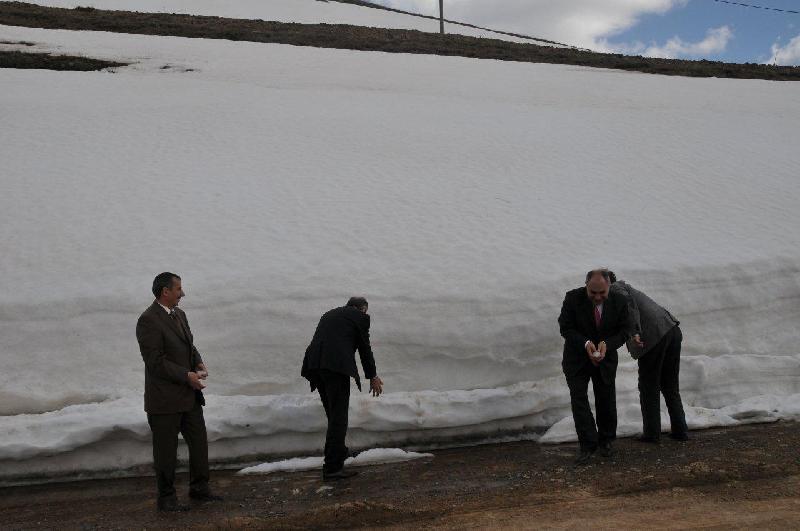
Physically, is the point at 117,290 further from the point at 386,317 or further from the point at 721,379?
the point at 721,379

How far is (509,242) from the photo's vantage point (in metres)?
7.44

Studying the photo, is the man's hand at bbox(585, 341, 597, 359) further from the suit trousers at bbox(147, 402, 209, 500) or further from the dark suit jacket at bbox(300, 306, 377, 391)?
A: the suit trousers at bbox(147, 402, 209, 500)

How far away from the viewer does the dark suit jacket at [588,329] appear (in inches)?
207

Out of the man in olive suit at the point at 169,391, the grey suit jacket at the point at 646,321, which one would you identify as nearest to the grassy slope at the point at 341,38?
the grey suit jacket at the point at 646,321

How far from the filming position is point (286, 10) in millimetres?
29656

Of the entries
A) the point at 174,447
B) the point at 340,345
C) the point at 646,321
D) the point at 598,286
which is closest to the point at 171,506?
the point at 174,447

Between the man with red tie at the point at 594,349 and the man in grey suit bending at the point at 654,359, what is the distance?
215mm

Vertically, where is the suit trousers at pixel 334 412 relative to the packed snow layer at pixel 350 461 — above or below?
above

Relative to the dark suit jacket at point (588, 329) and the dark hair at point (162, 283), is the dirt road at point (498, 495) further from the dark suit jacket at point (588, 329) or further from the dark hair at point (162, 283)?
the dark hair at point (162, 283)

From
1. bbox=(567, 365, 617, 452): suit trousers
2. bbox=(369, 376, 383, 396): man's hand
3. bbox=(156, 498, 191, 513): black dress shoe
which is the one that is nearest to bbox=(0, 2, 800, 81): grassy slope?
bbox=(567, 365, 617, 452): suit trousers

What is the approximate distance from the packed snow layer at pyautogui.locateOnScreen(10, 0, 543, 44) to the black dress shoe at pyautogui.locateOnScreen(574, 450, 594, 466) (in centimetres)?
2379

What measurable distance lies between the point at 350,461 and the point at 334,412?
0.45 m

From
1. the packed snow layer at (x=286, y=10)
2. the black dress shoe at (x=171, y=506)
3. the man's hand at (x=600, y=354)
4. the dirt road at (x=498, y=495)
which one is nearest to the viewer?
the dirt road at (x=498, y=495)

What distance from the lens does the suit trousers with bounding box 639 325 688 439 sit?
18.2 ft
